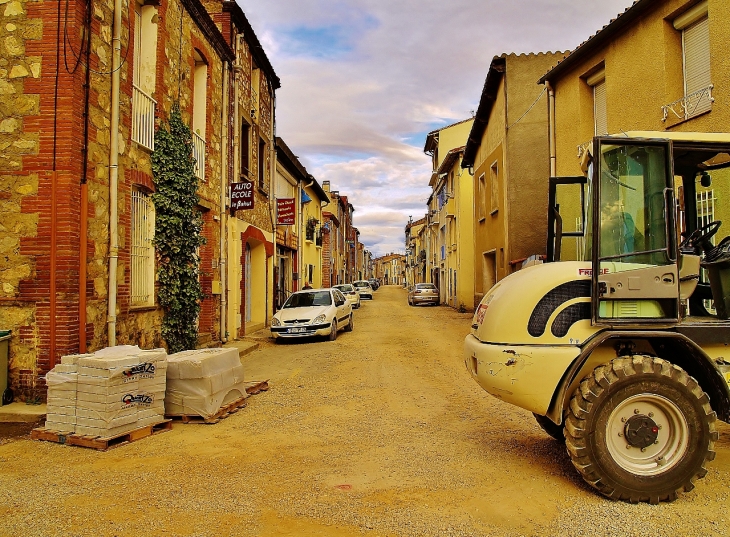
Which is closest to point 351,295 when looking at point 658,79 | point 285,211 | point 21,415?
point 285,211

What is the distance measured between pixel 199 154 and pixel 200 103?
1421 millimetres

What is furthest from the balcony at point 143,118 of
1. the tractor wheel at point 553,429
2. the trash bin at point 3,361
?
the tractor wheel at point 553,429

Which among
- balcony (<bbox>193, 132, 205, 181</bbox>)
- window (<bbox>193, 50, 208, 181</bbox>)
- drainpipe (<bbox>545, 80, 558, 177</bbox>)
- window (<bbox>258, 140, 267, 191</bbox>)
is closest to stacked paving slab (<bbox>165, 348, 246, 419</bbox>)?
balcony (<bbox>193, 132, 205, 181</bbox>)

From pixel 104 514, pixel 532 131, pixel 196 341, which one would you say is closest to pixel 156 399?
pixel 104 514

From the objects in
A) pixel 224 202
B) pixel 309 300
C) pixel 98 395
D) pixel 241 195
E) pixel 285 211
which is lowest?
pixel 98 395

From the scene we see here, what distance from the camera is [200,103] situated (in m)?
12.6

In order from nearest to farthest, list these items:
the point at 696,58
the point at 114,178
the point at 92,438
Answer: the point at 92,438
the point at 114,178
the point at 696,58

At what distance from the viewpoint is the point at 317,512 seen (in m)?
3.90

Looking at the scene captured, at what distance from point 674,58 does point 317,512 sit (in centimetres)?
951

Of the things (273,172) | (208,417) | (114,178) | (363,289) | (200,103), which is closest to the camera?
(208,417)

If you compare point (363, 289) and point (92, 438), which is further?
point (363, 289)

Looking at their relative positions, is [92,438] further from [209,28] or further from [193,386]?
[209,28]

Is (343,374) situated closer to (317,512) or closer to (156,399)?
(156,399)

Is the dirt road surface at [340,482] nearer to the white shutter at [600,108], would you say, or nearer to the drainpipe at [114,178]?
the drainpipe at [114,178]
